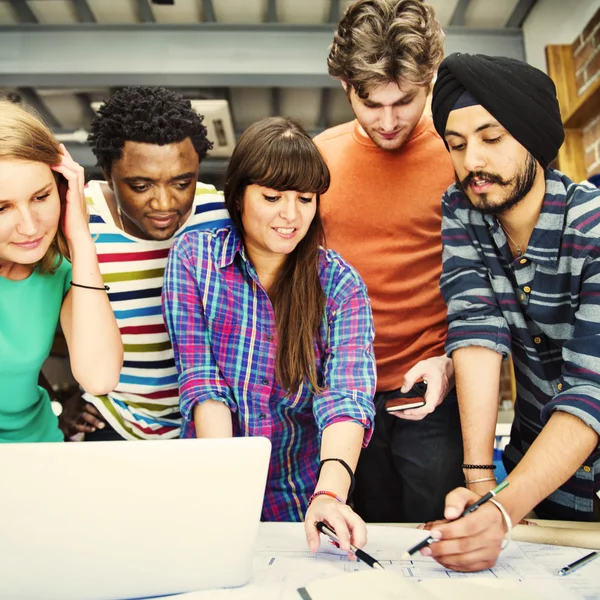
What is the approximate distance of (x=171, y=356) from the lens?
5.29 feet

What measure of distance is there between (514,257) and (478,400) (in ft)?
1.06

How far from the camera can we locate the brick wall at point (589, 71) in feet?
8.75

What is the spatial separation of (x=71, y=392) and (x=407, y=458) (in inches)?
35.4

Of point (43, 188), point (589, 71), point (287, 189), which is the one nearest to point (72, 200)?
point (43, 188)

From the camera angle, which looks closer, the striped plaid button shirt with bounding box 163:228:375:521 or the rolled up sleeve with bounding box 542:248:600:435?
the rolled up sleeve with bounding box 542:248:600:435

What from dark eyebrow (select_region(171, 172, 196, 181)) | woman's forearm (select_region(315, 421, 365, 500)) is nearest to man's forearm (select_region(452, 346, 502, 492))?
woman's forearm (select_region(315, 421, 365, 500))

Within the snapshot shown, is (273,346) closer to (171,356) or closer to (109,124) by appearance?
(171,356)

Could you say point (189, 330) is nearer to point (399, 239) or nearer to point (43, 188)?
point (43, 188)

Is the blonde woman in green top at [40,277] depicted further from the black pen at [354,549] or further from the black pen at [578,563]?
the black pen at [578,563]

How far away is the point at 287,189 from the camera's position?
4.52ft

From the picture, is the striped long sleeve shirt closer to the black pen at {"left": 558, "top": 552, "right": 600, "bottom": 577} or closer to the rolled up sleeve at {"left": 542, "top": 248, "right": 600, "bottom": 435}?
the rolled up sleeve at {"left": 542, "top": 248, "right": 600, "bottom": 435}

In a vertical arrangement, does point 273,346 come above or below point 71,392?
above

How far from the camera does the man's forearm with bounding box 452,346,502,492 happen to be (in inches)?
52.8

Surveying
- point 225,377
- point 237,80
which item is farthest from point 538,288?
point 237,80
